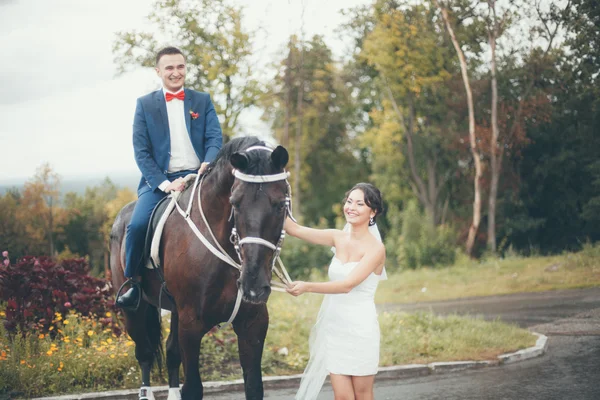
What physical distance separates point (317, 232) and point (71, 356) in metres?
4.23

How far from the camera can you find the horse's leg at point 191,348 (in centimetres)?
493

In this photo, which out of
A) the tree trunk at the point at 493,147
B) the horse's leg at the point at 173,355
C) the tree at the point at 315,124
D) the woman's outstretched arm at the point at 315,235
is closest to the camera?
the woman's outstretched arm at the point at 315,235

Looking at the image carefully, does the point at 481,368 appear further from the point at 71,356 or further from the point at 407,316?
the point at 71,356

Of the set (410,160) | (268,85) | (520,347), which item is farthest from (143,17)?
(520,347)

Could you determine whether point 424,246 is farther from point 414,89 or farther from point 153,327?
point 153,327

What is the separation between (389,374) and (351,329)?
14.0 feet

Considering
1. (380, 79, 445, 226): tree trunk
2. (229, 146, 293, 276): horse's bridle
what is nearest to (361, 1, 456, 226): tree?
(380, 79, 445, 226): tree trunk

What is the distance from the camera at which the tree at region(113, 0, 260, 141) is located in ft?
98.2

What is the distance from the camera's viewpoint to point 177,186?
17.6 feet

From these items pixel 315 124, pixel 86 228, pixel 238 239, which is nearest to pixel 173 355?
pixel 238 239

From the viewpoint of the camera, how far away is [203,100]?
231 inches

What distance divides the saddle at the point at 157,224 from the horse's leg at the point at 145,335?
1117 millimetres

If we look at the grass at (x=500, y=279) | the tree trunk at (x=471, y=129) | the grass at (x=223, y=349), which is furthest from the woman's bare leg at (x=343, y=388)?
the tree trunk at (x=471, y=129)

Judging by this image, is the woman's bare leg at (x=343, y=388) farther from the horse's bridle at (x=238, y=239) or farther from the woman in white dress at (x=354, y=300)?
the horse's bridle at (x=238, y=239)
